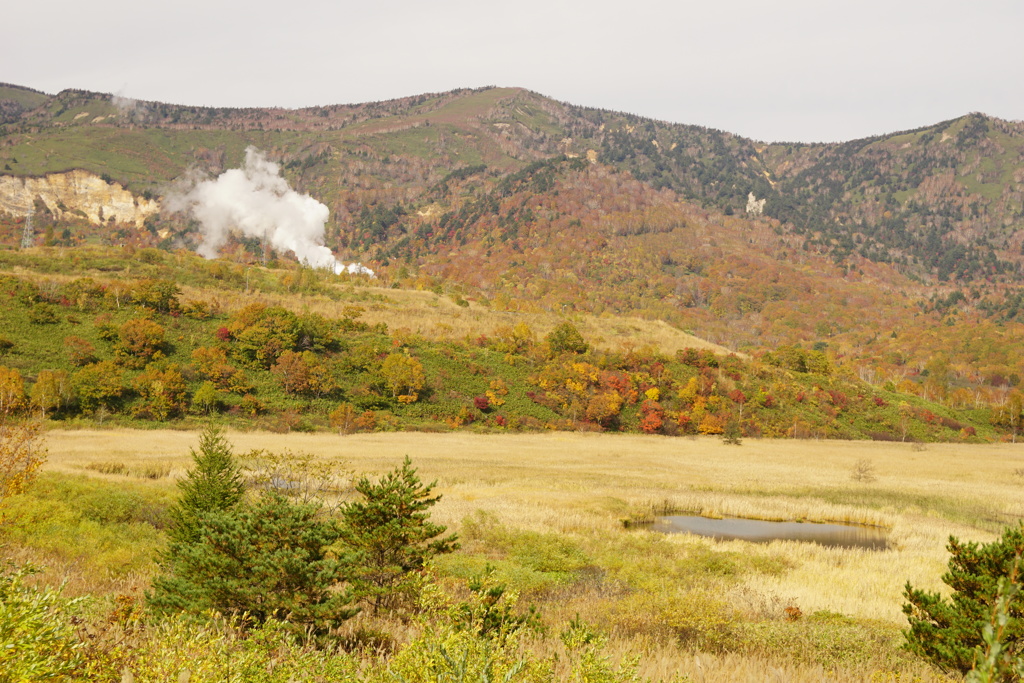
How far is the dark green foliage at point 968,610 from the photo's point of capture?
23.5 feet

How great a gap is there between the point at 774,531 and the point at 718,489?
8.95m

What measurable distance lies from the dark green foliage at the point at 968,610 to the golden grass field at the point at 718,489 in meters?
1.01

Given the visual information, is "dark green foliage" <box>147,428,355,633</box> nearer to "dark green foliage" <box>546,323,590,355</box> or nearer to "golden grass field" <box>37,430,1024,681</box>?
"golden grass field" <box>37,430,1024,681</box>

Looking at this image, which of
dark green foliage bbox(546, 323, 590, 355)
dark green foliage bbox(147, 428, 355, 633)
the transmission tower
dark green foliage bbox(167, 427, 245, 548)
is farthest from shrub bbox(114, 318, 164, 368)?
the transmission tower

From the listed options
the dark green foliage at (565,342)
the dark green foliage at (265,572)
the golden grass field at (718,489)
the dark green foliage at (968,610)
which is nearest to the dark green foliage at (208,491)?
the dark green foliage at (265,572)

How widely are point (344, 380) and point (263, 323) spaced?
1092 centimetres

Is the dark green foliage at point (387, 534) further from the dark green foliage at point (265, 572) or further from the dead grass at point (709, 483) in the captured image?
the dead grass at point (709, 483)

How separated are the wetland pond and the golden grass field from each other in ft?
2.96

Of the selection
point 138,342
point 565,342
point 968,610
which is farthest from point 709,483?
point 138,342

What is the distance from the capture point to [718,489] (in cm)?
3531

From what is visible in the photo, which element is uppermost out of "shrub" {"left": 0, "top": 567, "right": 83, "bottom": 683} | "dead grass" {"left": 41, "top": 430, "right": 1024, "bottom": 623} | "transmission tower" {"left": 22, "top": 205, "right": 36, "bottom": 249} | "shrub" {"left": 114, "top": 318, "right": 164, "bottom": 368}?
"transmission tower" {"left": 22, "top": 205, "right": 36, "bottom": 249}

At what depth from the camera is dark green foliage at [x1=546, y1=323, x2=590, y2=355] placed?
8081 cm

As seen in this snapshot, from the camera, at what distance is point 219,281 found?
294 feet

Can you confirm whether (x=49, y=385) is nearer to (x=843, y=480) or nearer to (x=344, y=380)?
(x=344, y=380)
